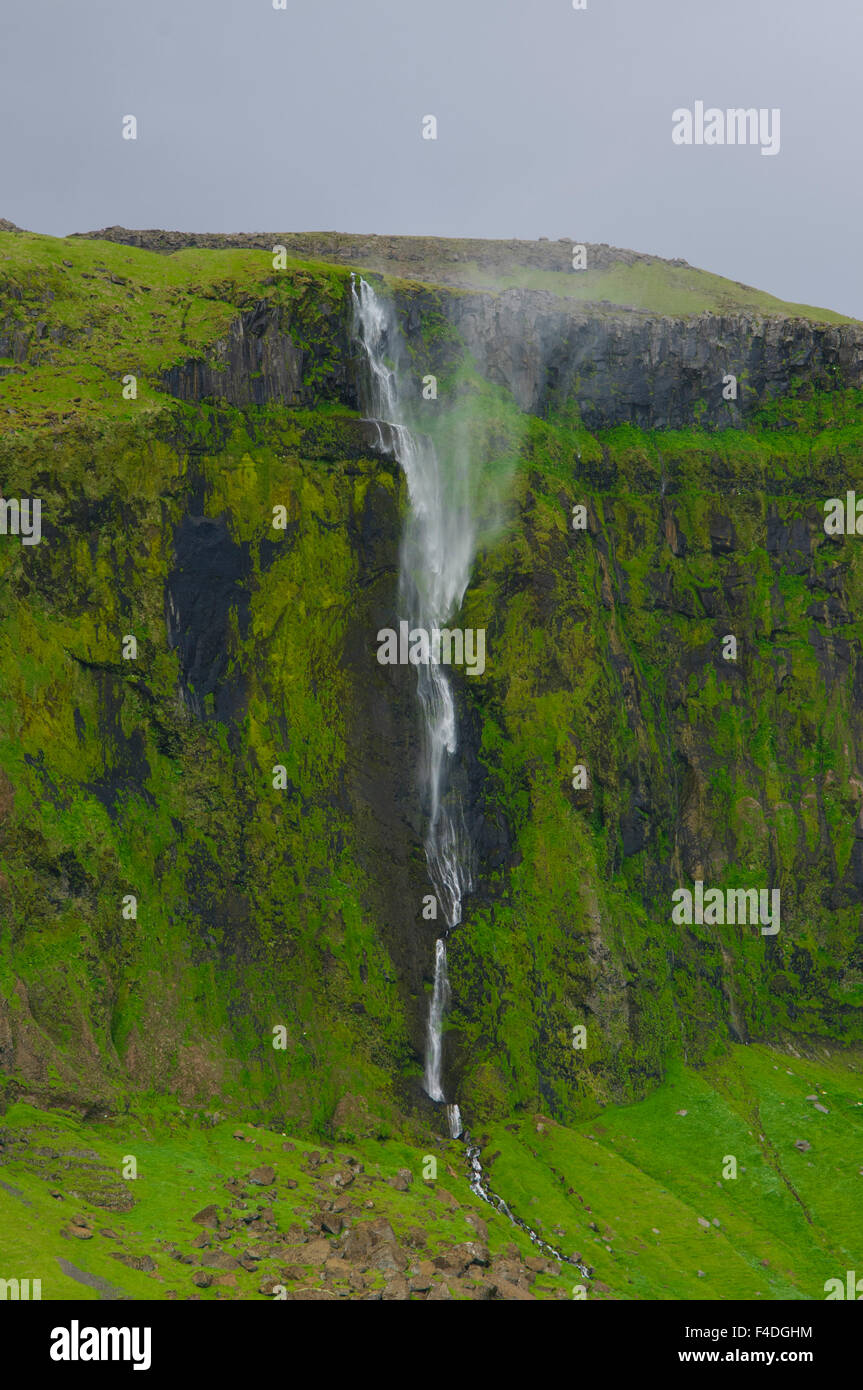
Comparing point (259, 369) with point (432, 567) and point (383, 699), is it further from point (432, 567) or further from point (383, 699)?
point (383, 699)

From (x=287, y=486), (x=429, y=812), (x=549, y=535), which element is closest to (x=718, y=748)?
(x=549, y=535)

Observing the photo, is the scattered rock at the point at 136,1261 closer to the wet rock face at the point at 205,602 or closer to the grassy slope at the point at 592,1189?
the grassy slope at the point at 592,1189

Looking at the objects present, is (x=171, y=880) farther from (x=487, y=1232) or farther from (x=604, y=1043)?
(x=604, y=1043)

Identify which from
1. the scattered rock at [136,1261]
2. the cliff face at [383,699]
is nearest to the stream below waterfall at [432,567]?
the cliff face at [383,699]

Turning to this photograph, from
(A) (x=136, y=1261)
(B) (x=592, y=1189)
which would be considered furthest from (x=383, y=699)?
(A) (x=136, y=1261)

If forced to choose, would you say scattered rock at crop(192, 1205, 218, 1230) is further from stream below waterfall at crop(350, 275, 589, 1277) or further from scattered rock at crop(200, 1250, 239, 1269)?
stream below waterfall at crop(350, 275, 589, 1277)

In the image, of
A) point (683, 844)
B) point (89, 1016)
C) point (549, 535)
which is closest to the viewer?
point (89, 1016)

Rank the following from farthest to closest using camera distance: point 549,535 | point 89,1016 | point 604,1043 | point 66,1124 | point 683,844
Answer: point 683,844, point 549,535, point 604,1043, point 89,1016, point 66,1124
